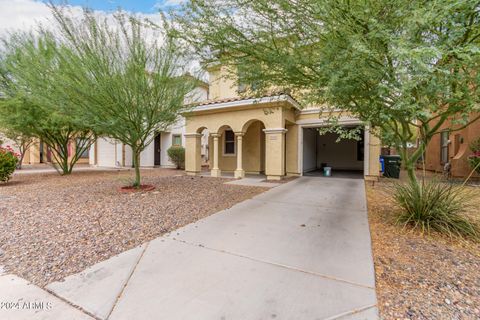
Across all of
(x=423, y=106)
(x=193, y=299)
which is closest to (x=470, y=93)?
(x=423, y=106)

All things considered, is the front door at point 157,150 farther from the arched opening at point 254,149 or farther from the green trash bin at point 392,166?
the green trash bin at point 392,166

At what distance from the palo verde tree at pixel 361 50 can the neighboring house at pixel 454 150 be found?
237 inches

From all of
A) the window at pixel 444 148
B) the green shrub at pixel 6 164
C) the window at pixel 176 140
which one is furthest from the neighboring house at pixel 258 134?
the green shrub at pixel 6 164

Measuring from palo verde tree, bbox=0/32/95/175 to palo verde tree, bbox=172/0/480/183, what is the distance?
15.3 ft

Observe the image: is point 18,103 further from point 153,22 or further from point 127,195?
point 153,22

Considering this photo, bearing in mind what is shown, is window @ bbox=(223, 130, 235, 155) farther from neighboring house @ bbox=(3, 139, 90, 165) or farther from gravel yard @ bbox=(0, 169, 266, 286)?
neighboring house @ bbox=(3, 139, 90, 165)

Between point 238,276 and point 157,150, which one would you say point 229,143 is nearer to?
point 157,150

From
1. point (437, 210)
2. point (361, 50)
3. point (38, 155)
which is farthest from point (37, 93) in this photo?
point (38, 155)

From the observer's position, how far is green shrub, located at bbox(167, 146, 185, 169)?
16.3 metres

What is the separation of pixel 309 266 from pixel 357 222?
229cm

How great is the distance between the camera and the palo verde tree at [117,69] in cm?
620

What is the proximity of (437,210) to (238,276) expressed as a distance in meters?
3.87

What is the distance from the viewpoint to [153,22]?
194 inches

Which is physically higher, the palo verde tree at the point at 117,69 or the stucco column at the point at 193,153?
the palo verde tree at the point at 117,69
